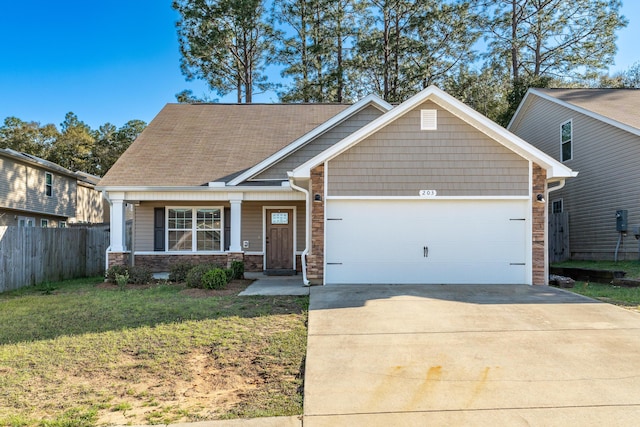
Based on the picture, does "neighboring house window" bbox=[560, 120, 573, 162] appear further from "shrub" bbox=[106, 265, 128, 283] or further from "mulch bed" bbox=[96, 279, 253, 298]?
"shrub" bbox=[106, 265, 128, 283]

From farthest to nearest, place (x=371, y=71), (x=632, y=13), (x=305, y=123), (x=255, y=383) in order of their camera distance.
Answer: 1. (x=371, y=71)
2. (x=632, y=13)
3. (x=305, y=123)
4. (x=255, y=383)

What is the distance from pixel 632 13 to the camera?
2369 cm

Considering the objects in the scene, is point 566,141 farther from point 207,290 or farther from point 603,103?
point 207,290

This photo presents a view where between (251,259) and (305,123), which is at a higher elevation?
(305,123)

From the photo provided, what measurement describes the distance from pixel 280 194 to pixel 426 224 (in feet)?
14.5

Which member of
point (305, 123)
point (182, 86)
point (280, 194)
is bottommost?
point (280, 194)

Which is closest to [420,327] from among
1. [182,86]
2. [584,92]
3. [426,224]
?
[426,224]

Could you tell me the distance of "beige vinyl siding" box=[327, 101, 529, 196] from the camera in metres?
10.0

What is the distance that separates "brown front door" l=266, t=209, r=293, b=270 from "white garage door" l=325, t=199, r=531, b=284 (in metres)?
4.51

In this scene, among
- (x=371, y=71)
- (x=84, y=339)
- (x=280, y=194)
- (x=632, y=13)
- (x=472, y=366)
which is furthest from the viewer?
(x=371, y=71)

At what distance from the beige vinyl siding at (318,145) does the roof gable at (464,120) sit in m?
3.17

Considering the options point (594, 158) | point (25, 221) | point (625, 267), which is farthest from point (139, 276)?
point (25, 221)

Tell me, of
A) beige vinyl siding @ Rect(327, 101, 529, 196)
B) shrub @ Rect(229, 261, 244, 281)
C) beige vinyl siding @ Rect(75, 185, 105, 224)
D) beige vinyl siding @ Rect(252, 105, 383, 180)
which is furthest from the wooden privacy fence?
beige vinyl siding @ Rect(75, 185, 105, 224)

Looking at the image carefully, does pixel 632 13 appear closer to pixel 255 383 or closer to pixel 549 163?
pixel 549 163
